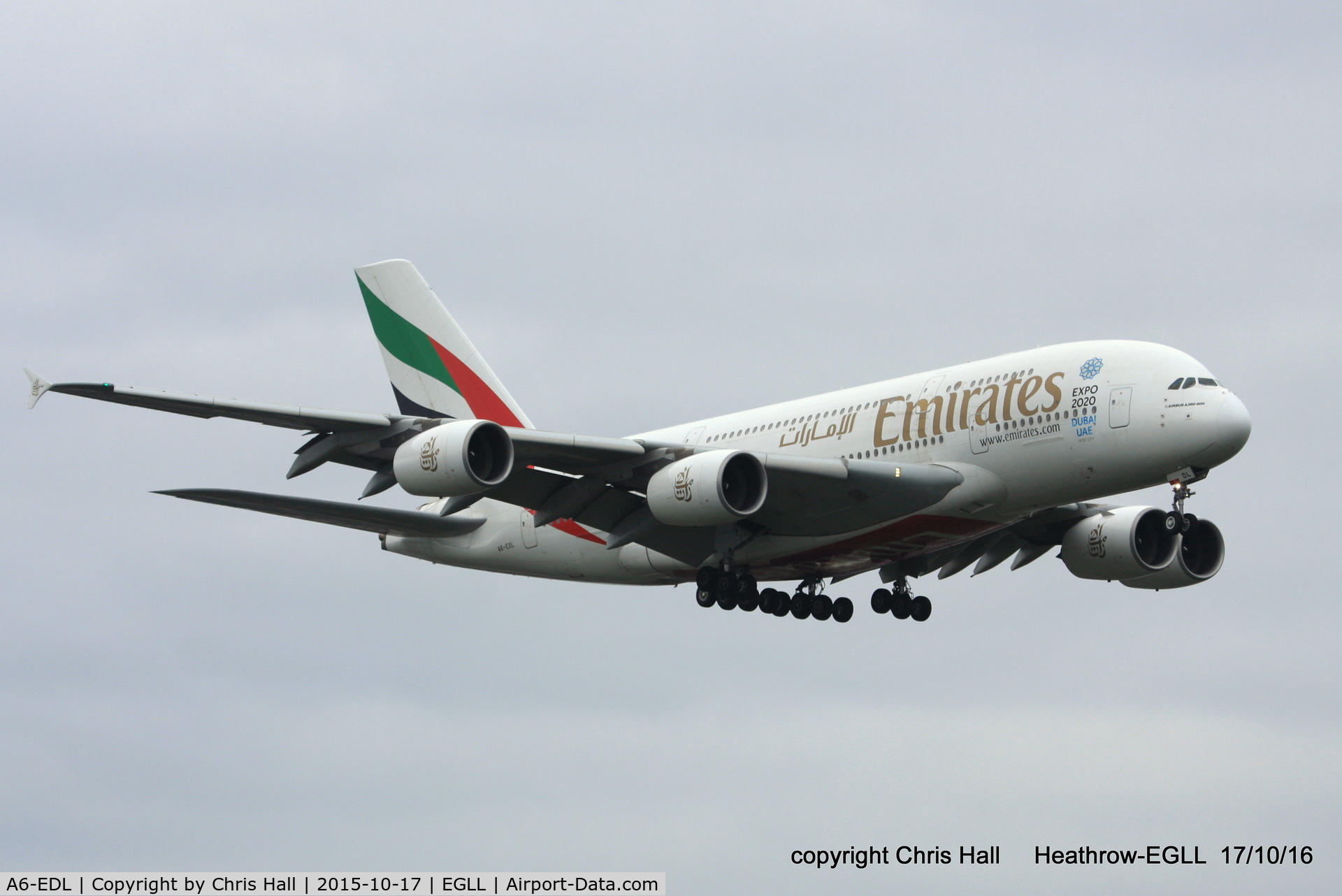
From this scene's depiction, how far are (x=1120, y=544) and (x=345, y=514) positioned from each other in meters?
18.0

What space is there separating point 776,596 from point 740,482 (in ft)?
19.6

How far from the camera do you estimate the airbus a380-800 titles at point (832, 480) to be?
107 feet

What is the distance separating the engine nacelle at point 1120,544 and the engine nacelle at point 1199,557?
22cm

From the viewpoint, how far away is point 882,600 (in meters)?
40.4

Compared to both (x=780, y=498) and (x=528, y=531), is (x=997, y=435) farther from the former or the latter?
(x=528, y=531)

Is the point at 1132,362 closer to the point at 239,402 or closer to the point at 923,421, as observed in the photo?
the point at 923,421

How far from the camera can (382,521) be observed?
39812 mm

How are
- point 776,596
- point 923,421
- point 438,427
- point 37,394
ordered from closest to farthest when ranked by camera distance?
1. point 37,394
2. point 438,427
3. point 923,421
4. point 776,596

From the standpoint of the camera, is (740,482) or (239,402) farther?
(740,482)

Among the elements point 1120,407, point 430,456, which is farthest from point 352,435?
point 1120,407

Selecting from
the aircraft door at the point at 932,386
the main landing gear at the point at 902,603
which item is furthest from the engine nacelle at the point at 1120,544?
the aircraft door at the point at 932,386

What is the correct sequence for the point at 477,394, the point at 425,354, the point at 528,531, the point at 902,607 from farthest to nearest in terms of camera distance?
the point at 425,354 < the point at 477,394 < the point at 528,531 < the point at 902,607

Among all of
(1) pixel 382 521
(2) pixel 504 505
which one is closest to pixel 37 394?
(1) pixel 382 521

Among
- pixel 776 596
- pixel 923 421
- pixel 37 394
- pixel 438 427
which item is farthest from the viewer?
pixel 776 596
